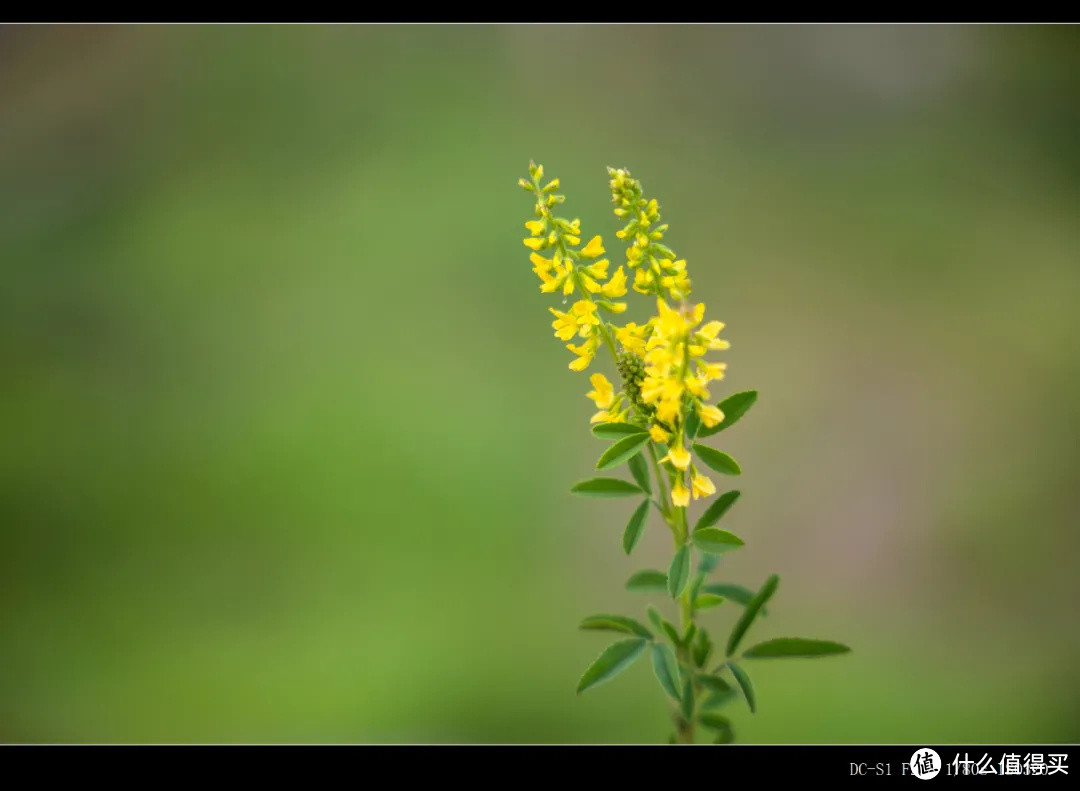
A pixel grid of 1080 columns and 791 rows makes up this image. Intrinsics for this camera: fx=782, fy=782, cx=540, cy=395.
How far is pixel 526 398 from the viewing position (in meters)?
1.92

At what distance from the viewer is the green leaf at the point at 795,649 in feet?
2.33

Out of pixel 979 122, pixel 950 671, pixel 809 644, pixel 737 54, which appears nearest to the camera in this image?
pixel 809 644

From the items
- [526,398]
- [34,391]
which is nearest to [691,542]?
[526,398]

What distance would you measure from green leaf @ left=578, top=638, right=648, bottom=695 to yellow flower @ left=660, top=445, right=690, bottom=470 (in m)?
0.23

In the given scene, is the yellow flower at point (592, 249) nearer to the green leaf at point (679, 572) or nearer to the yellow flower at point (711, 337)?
the yellow flower at point (711, 337)

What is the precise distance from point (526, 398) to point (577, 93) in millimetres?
1117

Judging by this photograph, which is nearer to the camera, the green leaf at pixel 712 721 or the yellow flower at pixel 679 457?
the yellow flower at pixel 679 457

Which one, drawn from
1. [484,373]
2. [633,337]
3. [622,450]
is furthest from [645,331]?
[484,373]

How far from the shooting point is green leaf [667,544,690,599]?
2.22 feet

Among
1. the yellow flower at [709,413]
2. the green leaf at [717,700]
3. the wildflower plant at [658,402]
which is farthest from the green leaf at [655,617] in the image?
the yellow flower at [709,413]

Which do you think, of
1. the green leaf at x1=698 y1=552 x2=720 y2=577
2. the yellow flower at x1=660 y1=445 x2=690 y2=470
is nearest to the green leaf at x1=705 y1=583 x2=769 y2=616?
the green leaf at x1=698 y1=552 x2=720 y2=577

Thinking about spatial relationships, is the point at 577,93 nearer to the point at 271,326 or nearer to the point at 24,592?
the point at 271,326

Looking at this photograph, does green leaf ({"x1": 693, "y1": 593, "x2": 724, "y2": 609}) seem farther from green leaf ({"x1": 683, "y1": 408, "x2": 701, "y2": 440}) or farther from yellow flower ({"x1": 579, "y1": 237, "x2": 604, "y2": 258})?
yellow flower ({"x1": 579, "y1": 237, "x2": 604, "y2": 258})

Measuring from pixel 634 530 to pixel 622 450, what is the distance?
0.09m
